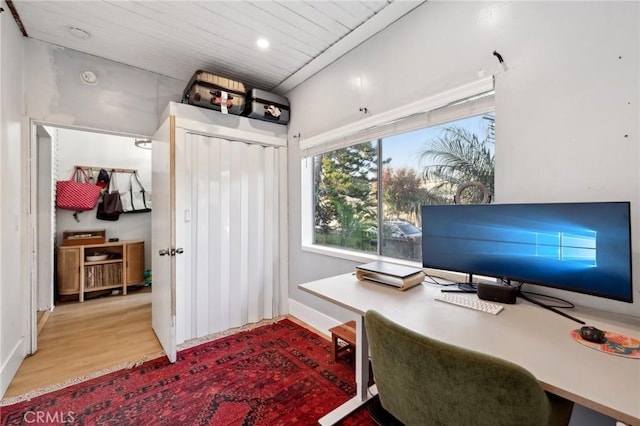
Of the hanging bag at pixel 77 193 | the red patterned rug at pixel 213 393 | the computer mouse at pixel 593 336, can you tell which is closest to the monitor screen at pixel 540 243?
the computer mouse at pixel 593 336

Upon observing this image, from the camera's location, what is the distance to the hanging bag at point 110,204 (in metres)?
4.00

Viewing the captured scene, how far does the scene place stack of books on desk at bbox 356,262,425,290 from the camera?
4.90 ft

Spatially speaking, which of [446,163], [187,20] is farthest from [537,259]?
[187,20]

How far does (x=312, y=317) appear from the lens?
270 centimetres

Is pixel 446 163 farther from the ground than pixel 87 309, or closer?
farther from the ground

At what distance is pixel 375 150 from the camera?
2266 mm

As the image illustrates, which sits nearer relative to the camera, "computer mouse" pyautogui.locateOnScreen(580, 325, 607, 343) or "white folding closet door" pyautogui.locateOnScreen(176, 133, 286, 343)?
"computer mouse" pyautogui.locateOnScreen(580, 325, 607, 343)

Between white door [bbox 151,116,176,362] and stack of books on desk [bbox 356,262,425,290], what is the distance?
150cm

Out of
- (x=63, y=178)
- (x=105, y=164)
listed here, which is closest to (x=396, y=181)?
(x=105, y=164)

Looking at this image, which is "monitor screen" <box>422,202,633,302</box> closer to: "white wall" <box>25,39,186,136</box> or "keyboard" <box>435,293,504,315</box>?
"keyboard" <box>435,293,504,315</box>

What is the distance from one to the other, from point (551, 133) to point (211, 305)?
279 centimetres

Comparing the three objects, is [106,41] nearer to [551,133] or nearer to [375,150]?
[375,150]

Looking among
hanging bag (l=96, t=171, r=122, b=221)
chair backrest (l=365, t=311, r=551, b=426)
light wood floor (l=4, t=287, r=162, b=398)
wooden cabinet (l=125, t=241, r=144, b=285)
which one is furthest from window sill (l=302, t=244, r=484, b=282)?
hanging bag (l=96, t=171, r=122, b=221)

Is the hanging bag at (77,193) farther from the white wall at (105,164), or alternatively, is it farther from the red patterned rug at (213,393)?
the red patterned rug at (213,393)
